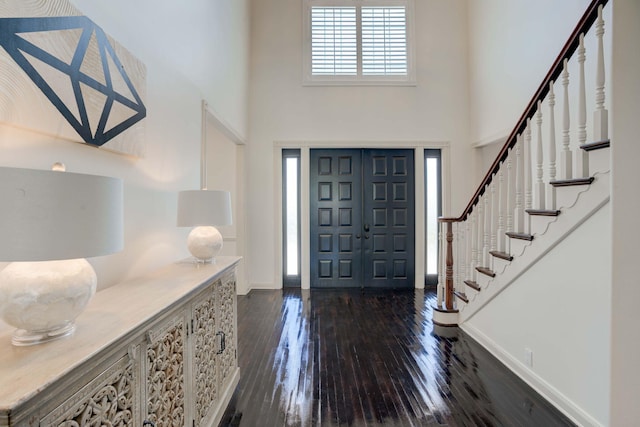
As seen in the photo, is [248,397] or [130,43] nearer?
[130,43]

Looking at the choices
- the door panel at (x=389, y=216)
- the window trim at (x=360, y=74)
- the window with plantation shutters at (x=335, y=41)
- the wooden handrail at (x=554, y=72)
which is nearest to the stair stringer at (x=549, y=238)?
the wooden handrail at (x=554, y=72)

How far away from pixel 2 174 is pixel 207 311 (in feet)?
4.13

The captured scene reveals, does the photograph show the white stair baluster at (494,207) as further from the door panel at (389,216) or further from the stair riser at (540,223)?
the door panel at (389,216)

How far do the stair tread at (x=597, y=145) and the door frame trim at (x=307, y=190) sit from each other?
9.97 ft

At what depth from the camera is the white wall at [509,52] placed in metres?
3.24

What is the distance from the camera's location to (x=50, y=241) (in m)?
0.76

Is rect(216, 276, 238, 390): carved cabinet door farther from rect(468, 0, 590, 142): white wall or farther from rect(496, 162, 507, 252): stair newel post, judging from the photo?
rect(468, 0, 590, 142): white wall

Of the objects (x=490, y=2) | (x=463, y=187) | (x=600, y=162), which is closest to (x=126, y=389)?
(x=600, y=162)

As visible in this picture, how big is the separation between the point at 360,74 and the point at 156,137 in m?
3.71

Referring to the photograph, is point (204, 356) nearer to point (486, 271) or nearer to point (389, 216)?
point (486, 271)

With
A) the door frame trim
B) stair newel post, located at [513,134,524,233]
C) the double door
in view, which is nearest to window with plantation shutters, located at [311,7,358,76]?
the door frame trim

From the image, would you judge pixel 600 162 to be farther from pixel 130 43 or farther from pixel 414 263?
pixel 414 263

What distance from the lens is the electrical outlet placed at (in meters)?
2.28

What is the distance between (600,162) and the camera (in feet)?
5.75
